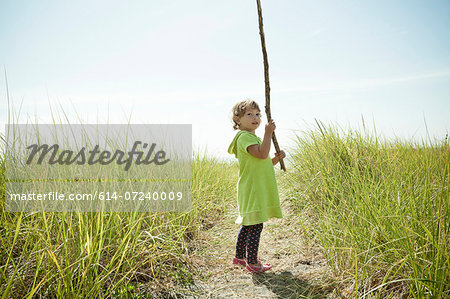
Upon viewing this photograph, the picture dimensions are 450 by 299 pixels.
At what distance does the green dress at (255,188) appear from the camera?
2354 millimetres

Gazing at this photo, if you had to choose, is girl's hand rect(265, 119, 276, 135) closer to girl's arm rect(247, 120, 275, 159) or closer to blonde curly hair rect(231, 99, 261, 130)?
girl's arm rect(247, 120, 275, 159)

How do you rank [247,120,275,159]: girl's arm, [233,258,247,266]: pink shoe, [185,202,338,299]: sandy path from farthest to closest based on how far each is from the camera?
[233,258,247,266]: pink shoe < [247,120,275,159]: girl's arm < [185,202,338,299]: sandy path

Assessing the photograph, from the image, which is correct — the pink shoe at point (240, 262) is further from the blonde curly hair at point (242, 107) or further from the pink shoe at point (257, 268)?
the blonde curly hair at point (242, 107)

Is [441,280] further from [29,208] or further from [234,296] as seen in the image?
[29,208]

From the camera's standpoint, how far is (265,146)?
90.9 inches

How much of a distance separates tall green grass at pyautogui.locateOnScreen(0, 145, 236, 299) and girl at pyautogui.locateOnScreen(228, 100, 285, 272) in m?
0.52

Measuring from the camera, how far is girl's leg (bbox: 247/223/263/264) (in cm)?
237

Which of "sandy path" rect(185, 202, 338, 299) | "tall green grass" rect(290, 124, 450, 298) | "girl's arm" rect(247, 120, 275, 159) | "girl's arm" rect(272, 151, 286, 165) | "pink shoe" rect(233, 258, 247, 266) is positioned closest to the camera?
"tall green grass" rect(290, 124, 450, 298)

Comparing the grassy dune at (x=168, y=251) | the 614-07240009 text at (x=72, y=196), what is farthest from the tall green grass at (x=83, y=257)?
the 614-07240009 text at (x=72, y=196)

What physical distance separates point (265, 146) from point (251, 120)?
0.32 metres

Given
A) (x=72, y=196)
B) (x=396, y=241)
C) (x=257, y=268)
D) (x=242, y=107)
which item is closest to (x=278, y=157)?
(x=242, y=107)

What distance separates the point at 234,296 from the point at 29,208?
158 centimetres

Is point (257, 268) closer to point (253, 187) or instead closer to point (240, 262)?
point (240, 262)

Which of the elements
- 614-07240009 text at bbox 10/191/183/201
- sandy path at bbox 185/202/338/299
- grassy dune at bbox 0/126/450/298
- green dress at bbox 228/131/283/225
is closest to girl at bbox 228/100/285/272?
green dress at bbox 228/131/283/225
